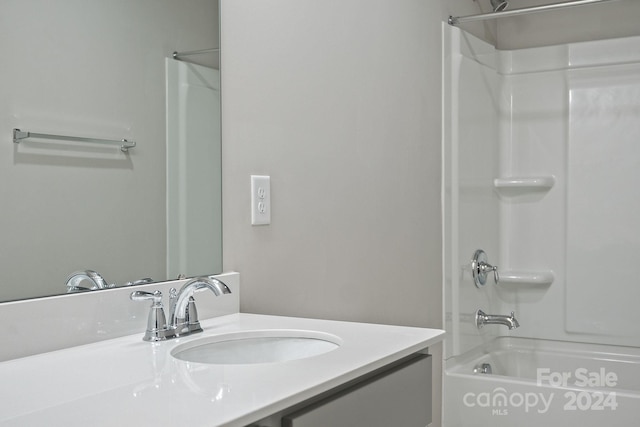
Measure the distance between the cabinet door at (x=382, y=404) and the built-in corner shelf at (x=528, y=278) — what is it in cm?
192

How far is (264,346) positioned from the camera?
150 cm

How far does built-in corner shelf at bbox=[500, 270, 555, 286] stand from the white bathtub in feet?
0.90

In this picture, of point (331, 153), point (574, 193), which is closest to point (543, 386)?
point (574, 193)

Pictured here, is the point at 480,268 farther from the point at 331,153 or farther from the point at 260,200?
the point at 260,200

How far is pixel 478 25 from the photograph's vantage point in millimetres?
Answer: 3080

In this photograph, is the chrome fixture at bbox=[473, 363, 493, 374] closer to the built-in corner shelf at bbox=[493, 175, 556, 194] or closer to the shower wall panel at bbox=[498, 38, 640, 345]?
the shower wall panel at bbox=[498, 38, 640, 345]

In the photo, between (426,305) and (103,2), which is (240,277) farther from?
(426,305)

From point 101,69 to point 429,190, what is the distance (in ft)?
4.79

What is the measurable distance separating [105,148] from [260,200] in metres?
0.51

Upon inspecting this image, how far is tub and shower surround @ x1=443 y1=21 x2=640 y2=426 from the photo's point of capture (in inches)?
112

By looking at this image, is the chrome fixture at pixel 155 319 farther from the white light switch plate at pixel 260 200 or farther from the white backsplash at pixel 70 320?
the white light switch plate at pixel 260 200

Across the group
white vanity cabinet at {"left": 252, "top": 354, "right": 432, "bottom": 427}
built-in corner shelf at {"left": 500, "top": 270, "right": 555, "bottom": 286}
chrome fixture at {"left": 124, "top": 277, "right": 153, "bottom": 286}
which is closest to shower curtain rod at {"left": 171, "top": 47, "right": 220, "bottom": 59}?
chrome fixture at {"left": 124, "top": 277, "right": 153, "bottom": 286}

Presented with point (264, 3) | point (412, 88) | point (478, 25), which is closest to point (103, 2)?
point (264, 3)

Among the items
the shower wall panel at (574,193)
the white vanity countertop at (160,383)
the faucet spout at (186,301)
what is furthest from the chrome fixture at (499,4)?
the faucet spout at (186,301)
